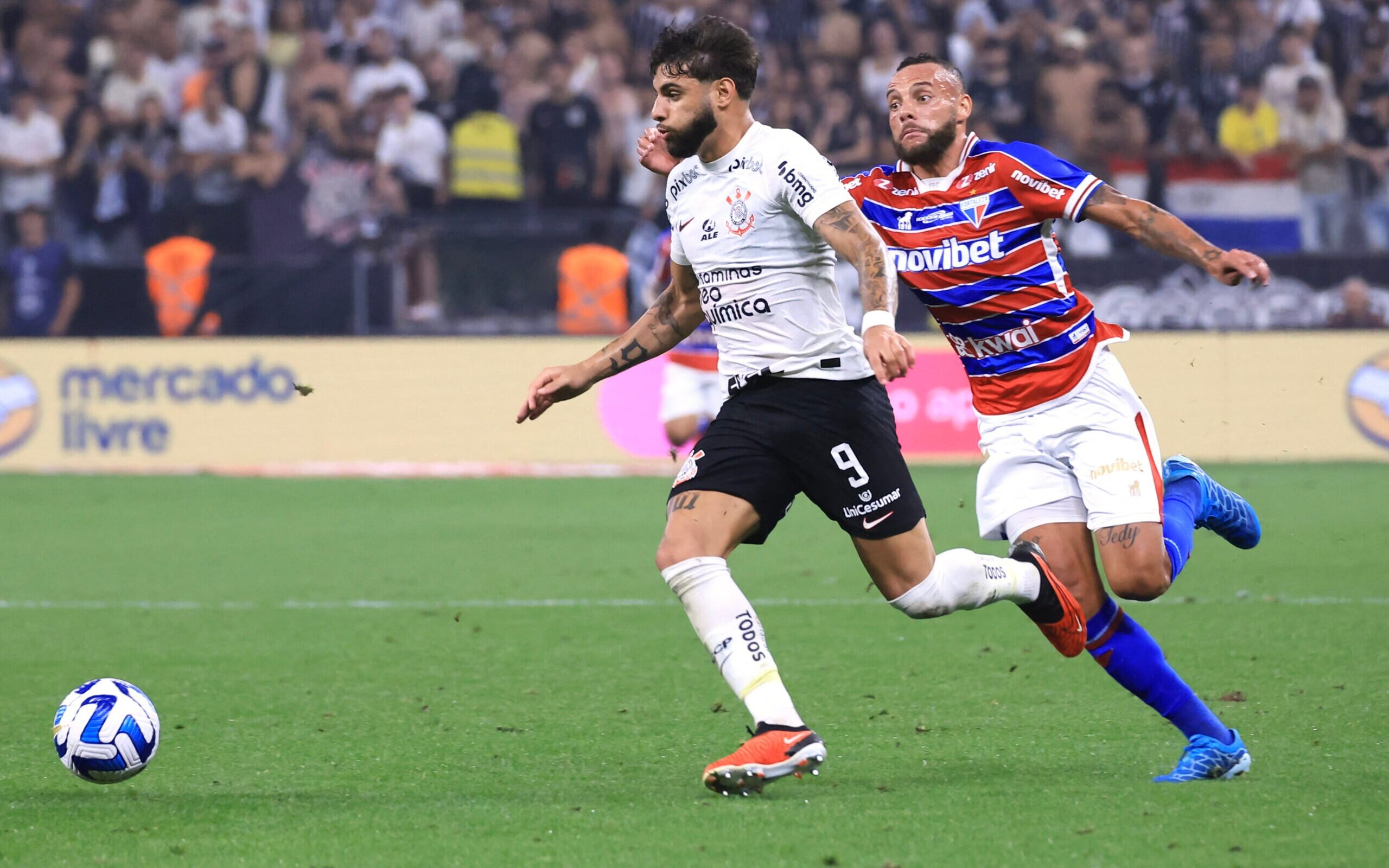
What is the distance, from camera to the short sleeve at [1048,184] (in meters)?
4.73

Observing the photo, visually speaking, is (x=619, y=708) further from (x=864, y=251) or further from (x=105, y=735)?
(x=864, y=251)

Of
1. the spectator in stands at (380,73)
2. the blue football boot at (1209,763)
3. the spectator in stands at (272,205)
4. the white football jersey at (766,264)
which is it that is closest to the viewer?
the blue football boot at (1209,763)

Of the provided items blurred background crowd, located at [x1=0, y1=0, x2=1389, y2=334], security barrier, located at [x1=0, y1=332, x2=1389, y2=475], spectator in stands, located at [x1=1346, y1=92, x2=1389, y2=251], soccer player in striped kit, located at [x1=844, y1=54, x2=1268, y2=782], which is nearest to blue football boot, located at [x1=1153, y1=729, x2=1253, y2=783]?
soccer player in striped kit, located at [x1=844, y1=54, x2=1268, y2=782]

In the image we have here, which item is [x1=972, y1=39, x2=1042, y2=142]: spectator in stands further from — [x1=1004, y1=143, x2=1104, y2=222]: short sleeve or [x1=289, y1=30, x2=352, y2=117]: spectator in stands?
[x1=1004, y1=143, x2=1104, y2=222]: short sleeve

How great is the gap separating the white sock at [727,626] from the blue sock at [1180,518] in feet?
3.91

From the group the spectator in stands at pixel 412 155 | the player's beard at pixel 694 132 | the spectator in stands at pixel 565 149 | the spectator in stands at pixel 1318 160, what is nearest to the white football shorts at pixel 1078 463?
the player's beard at pixel 694 132

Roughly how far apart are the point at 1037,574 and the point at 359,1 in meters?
14.6

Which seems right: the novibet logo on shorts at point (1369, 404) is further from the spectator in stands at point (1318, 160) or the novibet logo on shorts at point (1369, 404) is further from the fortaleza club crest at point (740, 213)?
the fortaleza club crest at point (740, 213)

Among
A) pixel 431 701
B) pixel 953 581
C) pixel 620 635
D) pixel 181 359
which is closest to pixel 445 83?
pixel 181 359

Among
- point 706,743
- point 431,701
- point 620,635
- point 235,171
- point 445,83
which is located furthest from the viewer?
point 445,83

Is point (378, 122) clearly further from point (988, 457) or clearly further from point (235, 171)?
point (988, 457)

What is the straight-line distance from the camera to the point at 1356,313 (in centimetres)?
1405

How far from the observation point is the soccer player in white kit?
451cm

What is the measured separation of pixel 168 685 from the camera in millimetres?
6090
